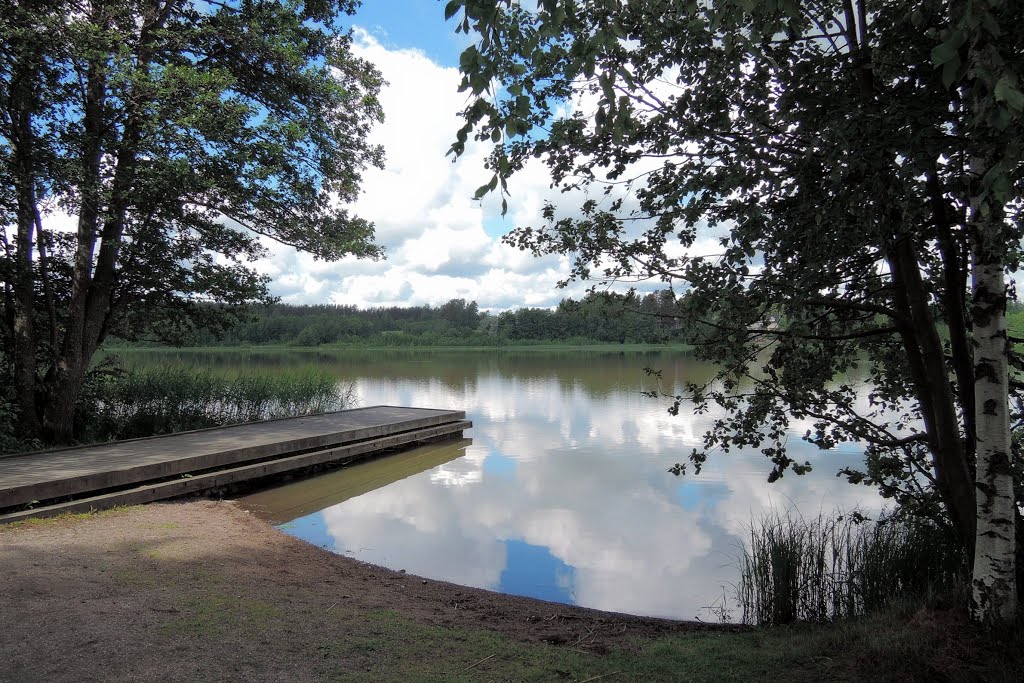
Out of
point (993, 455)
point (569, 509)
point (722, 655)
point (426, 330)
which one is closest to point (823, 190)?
point (993, 455)

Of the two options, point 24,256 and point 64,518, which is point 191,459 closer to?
point 64,518

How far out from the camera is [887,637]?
317 centimetres

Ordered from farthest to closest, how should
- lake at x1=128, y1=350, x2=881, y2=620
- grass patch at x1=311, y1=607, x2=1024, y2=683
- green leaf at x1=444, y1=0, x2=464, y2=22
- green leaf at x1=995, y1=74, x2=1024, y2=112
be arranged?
lake at x1=128, y1=350, x2=881, y2=620 < grass patch at x1=311, y1=607, x2=1024, y2=683 < green leaf at x1=444, y1=0, x2=464, y2=22 < green leaf at x1=995, y1=74, x2=1024, y2=112

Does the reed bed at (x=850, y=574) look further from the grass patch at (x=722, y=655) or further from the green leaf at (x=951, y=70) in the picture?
the green leaf at (x=951, y=70)

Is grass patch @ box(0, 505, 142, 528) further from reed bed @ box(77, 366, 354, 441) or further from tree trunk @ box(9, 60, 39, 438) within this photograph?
reed bed @ box(77, 366, 354, 441)

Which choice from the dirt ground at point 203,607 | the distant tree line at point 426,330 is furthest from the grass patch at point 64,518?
the distant tree line at point 426,330

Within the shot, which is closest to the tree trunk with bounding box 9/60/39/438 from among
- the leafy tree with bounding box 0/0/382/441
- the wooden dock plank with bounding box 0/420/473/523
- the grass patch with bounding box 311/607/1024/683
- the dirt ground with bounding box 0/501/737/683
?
the leafy tree with bounding box 0/0/382/441

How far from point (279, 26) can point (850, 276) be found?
31.6ft

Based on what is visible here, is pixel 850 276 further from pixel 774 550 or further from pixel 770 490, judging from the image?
pixel 770 490

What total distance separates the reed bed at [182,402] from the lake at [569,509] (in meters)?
4.08

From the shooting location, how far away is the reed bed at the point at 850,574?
418 centimetres

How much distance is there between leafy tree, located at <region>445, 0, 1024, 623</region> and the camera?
2.52 m

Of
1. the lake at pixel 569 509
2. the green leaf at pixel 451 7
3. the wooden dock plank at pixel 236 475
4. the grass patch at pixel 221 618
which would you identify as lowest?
the lake at pixel 569 509

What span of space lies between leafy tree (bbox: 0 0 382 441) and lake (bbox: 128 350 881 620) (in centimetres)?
425
